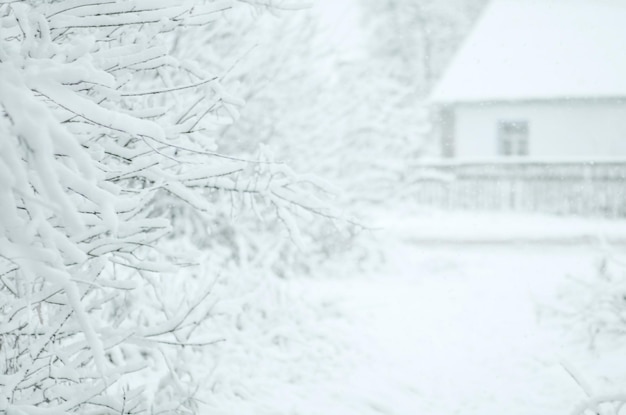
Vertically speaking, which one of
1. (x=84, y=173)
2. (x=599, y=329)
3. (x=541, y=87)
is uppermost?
(x=541, y=87)

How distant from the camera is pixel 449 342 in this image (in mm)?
6645

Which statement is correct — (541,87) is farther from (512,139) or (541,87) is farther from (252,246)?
(252,246)

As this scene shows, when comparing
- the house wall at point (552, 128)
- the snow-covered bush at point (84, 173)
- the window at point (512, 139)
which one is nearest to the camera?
the snow-covered bush at point (84, 173)

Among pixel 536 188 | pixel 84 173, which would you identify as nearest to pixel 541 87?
pixel 536 188

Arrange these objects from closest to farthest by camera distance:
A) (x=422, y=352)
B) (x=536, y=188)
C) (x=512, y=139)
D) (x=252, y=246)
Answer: (x=422, y=352) < (x=252, y=246) < (x=536, y=188) < (x=512, y=139)

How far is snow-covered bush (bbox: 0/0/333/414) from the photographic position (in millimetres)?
1491

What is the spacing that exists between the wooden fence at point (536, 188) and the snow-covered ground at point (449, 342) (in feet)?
17.5

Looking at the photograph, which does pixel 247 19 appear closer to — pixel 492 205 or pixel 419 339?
pixel 419 339

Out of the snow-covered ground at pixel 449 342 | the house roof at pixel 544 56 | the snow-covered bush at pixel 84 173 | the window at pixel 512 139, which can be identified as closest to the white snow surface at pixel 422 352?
the snow-covered ground at pixel 449 342

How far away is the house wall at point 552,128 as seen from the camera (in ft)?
68.0

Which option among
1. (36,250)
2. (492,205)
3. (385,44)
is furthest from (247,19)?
(385,44)

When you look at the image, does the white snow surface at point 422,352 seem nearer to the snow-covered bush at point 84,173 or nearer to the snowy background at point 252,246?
the snowy background at point 252,246

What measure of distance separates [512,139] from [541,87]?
8.05 feet

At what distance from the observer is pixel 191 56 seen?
6316 millimetres
